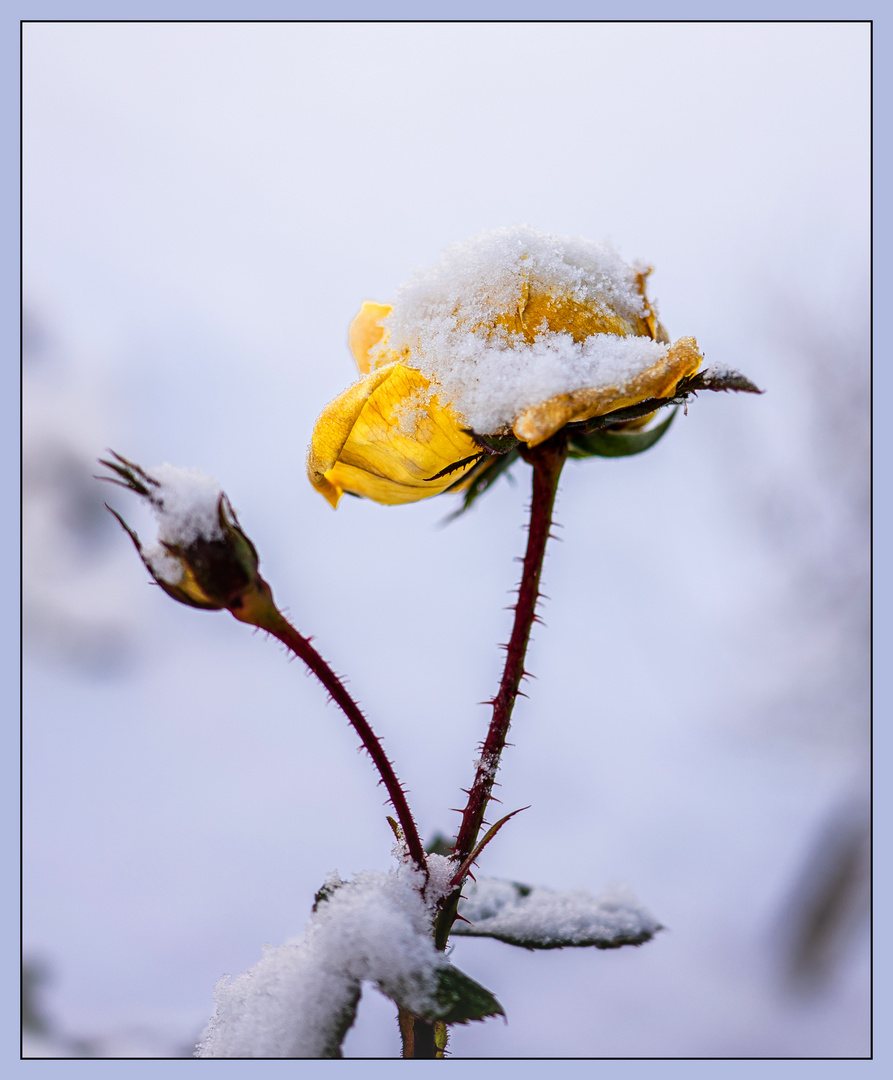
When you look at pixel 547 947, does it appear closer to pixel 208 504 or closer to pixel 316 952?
pixel 316 952

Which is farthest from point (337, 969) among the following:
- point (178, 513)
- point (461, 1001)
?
point (178, 513)

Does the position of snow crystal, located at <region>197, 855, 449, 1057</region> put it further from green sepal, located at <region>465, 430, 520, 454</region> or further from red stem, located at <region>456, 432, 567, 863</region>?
green sepal, located at <region>465, 430, 520, 454</region>

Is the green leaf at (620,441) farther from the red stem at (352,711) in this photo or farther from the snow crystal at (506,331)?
the red stem at (352,711)

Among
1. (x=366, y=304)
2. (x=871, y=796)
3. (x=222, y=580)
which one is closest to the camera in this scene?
(x=222, y=580)

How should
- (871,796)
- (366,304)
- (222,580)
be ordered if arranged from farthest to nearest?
(871,796) → (366,304) → (222,580)

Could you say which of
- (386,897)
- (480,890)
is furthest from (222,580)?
(480,890)

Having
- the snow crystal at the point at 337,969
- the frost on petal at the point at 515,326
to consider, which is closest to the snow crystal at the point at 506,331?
the frost on petal at the point at 515,326

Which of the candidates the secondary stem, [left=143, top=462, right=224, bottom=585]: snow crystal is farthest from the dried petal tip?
the secondary stem

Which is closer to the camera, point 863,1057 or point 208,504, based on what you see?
point 208,504

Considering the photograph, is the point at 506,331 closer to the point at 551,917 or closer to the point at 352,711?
the point at 352,711
